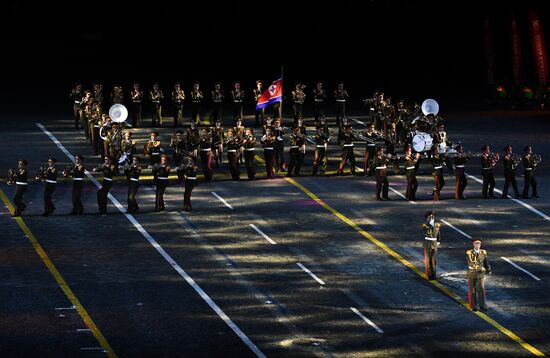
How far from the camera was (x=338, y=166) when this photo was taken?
6081 cm

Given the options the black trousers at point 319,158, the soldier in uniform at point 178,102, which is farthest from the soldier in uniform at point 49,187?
the soldier in uniform at point 178,102

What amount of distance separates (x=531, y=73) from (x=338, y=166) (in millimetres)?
35889

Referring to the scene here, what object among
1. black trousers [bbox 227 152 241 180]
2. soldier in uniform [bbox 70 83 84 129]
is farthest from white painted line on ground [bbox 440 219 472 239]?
soldier in uniform [bbox 70 83 84 129]

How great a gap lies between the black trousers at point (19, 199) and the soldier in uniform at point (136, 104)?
718 inches

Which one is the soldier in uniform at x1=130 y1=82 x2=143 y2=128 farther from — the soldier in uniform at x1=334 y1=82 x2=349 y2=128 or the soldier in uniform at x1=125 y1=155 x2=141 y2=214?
the soldier in uniform at x1=125 y1=155 x2=141 y2=214

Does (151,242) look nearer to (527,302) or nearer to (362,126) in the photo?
(527,302)

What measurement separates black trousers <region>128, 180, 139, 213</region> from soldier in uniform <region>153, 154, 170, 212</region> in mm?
665

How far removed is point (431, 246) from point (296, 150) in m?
15.6

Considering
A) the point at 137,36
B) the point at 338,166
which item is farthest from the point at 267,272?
the point at 137,36

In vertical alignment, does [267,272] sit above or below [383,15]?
below

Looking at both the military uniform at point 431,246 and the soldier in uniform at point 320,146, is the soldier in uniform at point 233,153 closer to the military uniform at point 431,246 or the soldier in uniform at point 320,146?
the soldier in uniform at point 320,146

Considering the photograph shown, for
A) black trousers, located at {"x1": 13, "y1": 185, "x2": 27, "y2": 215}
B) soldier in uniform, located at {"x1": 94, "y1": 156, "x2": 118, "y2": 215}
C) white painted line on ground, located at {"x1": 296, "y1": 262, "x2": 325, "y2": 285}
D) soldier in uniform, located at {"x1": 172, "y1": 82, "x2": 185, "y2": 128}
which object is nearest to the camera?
white painted line on ground, located at {"x1": 296, "y1": 262, "x2": 325, "y2": 285}

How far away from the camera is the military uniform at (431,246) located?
140 feet

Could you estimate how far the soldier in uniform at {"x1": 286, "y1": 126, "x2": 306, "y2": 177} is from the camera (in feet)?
190
